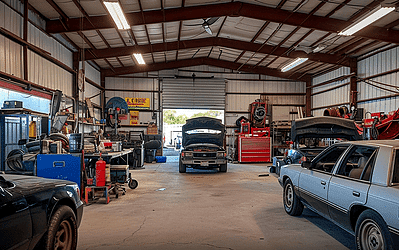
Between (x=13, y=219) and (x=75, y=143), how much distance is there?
409 centimetres

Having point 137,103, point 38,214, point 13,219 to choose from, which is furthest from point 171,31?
point 13,219

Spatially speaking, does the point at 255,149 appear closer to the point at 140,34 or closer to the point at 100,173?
→ the point at 140,34

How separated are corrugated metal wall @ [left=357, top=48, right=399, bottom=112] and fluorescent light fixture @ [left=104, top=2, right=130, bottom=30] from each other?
33.9ft

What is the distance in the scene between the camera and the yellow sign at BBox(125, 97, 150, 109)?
1692 centimetres

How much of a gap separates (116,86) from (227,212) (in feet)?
44.9

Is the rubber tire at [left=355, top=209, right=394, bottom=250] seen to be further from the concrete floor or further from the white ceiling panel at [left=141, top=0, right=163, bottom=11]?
the white ceiling panel at [left=141, top=0, right=163, bottom=11]

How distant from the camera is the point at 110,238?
12.2 ft

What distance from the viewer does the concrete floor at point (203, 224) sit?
3.54 meters

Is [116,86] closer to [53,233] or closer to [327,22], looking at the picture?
[327,22]

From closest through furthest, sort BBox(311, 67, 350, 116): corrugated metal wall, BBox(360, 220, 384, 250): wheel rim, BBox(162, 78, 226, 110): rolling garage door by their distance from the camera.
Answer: BBox(360, 220, 384, 250): wheel rim
BBox(311, 67, 350, 116): corrugated metal wall
BBox(162, 78, 226, 110): rolling garage door

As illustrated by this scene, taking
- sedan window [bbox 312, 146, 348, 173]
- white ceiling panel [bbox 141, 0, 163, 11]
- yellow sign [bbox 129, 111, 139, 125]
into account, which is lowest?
sedan window [bbox 312, 146, 348, 173]

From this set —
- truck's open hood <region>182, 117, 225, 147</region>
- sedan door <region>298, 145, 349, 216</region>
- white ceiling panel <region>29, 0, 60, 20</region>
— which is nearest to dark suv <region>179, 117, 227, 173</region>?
truck's open hood <region>182, 117, 225, 147</region>

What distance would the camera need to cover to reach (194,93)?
1731cm

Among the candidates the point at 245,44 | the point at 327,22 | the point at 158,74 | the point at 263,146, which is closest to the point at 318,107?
the point at 263,146
